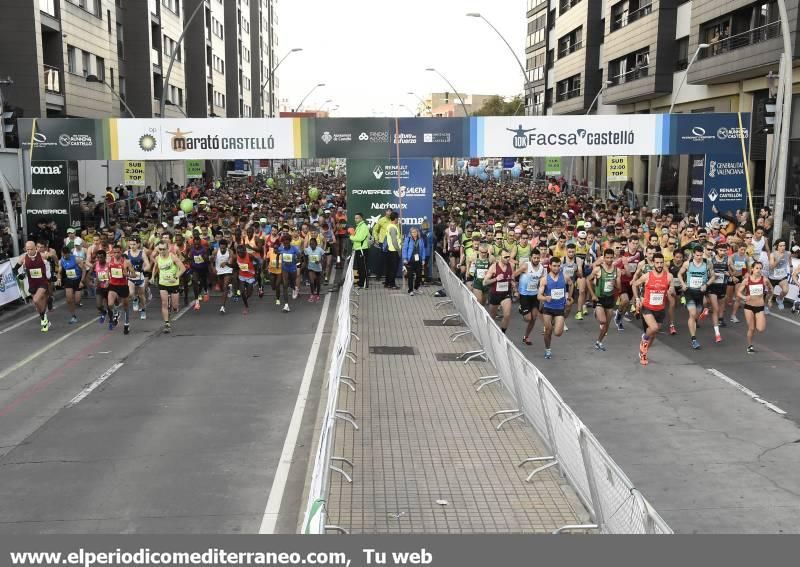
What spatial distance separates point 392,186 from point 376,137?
131cm

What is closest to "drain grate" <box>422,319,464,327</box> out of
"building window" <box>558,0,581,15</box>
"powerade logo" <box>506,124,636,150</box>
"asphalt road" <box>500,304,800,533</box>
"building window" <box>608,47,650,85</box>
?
"asphalt road" <box>500,304,800,533</box>

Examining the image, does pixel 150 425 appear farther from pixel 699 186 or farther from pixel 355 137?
pixel 699 186

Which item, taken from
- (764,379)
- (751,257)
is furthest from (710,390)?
(751,257)

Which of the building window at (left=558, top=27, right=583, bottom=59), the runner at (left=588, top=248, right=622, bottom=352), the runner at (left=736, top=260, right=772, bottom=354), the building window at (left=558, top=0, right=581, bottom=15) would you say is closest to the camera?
the runner at (left=736, top=260, right=772, bottom=354)

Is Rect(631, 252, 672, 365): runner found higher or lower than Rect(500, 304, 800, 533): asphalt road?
higher

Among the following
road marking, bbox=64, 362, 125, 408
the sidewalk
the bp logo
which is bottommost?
road marking, bbox=64, 362, 125, 408

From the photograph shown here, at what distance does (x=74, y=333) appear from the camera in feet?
52.6

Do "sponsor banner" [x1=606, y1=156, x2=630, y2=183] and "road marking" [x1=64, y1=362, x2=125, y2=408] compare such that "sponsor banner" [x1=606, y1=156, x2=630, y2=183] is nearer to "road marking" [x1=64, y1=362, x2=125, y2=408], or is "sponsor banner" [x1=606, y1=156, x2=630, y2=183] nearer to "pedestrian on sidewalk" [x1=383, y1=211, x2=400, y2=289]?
"pedestrian on sidewalk" [x1=383, y1=211, x2=400, y2=289]

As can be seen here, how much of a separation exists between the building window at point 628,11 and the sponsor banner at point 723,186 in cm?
2349

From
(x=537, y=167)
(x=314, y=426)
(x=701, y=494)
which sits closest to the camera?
(x=701, y=494)

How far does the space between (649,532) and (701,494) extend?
119 inches

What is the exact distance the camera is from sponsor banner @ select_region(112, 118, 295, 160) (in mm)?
21719

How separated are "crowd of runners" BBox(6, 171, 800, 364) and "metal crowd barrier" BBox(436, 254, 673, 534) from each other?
3.00 metres

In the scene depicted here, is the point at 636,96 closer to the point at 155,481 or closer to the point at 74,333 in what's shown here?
the point at 74,333
